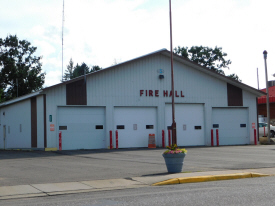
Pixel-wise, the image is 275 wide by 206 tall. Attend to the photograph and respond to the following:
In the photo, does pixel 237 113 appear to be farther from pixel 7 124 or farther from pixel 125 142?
pixel 7 124

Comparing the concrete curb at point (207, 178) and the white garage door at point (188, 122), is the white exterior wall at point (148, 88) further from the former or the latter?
the concrete curb at point (207, 178)

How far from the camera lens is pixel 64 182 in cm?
1183

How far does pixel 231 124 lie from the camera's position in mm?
31344

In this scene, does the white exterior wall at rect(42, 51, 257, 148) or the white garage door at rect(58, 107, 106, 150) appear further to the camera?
the white exterior wall at rect(42, 51, 257, 148)

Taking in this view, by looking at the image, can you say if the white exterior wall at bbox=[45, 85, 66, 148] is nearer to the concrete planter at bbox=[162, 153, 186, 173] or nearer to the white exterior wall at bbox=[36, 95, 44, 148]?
the white exterior wall at bbox=[36, 95, 44, 148]

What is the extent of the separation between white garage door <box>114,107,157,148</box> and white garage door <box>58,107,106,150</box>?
4.07ft

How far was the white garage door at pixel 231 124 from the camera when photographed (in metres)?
30.9

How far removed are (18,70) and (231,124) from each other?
40.1m

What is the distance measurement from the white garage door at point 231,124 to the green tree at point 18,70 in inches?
1499

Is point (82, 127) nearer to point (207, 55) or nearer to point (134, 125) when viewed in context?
point (134, 125)

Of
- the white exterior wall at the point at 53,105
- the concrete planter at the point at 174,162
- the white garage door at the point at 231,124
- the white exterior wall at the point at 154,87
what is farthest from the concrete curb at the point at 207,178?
the white garage door at the point at 231,124

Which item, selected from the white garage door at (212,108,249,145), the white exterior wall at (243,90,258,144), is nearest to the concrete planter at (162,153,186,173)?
the white garage door at (212,108,249,145)

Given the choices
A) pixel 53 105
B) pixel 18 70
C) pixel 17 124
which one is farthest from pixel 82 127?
pixel 18 70

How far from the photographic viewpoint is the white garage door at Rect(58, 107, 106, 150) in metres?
26.3
